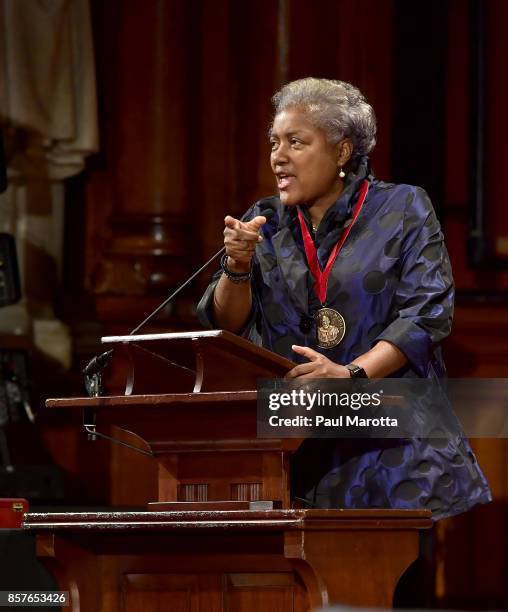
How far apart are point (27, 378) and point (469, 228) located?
5.43 feet

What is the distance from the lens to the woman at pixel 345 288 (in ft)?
8.63

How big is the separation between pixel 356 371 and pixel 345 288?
24 centimetres

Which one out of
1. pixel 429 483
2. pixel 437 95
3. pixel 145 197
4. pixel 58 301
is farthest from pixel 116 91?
pixel 429 483

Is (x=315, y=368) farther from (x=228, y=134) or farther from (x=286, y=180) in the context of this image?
(x=228, y=134)

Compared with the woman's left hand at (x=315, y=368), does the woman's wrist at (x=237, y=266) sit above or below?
above

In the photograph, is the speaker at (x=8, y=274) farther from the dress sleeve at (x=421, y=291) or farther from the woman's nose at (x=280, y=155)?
the dress sleeve at (x=421, y=291)

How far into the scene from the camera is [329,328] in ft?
8.98

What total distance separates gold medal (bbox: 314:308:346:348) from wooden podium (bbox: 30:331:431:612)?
23 cm

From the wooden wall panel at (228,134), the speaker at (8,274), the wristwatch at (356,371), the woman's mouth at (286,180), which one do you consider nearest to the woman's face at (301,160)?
the woman's mouth at (286,180)

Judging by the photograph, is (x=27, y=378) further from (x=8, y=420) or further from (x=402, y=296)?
(x=402, y=296)

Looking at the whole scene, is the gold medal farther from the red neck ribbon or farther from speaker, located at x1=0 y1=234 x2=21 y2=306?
speaker, located at x1=0 y1=234 x2=21 y2=306

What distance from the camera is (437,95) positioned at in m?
5.23

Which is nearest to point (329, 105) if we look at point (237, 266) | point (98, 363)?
point (237, 266)

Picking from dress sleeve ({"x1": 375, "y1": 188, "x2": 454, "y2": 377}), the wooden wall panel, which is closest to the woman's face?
dress sleeve ({"x1": 375, "y1": 188, "x2": 454, "y2": 377})
